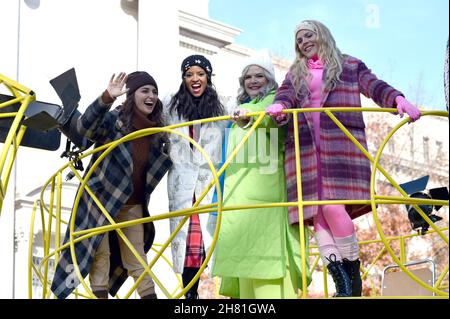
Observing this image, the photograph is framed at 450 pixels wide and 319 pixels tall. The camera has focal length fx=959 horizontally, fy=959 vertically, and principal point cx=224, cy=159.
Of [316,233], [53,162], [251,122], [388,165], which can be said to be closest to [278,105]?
[251,122]

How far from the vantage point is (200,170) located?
5.02 m

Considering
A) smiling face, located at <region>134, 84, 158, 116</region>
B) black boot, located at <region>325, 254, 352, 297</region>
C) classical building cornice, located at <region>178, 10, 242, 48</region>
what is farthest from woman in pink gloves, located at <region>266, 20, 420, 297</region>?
classical building cornice, located at <region>178, 10, 242, 48</region>

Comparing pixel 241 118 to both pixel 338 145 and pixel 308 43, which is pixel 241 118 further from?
pixel 308 43

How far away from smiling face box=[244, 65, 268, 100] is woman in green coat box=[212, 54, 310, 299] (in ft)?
0.96

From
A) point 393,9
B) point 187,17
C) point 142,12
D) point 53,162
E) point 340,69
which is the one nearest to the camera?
point 340,69

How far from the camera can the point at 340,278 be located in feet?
13.6

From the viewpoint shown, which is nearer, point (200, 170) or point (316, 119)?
point (316, 119)

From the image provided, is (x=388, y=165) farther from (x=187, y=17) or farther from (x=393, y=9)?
(x=187, y=17)

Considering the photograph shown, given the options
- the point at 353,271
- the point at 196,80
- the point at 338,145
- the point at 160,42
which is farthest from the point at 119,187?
the point at 160,42

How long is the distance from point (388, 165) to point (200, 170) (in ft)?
46.9

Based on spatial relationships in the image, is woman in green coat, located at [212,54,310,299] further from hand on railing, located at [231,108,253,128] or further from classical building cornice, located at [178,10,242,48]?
classical building cornice, located at [178,10,242,48]

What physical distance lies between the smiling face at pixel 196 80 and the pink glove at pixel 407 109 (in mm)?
1265

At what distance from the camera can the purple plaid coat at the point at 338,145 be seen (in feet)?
13.9

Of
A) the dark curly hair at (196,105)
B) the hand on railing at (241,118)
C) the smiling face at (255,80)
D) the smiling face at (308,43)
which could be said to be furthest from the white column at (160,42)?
the hand on railing at (241,118)
